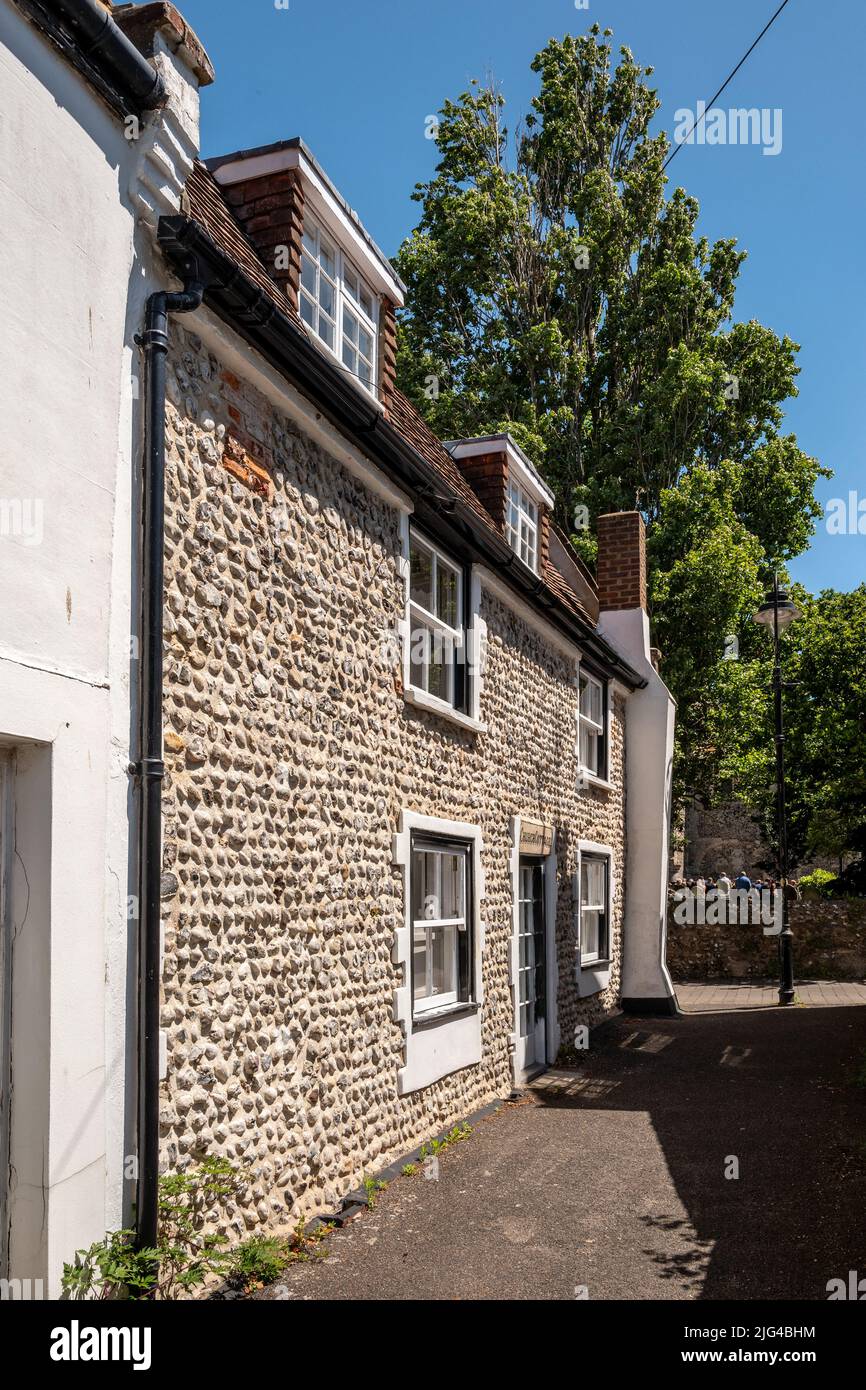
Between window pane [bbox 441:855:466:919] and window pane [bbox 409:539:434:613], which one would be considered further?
window pane [bbox 409:539:434:613]

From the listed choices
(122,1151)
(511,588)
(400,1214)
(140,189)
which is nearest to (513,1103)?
(400,1214)

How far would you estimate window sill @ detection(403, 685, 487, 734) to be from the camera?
8.46 meters

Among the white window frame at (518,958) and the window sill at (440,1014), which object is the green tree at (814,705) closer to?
the white window frame at (518,958)

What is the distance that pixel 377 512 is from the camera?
804 centimetres

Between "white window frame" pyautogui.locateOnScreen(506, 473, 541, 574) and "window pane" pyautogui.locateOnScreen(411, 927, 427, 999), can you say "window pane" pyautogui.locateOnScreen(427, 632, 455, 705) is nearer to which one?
"window pane" pyautogui.locateOnScreen(411, 927, 427, 999)

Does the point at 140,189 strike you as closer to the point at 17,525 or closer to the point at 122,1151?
the point at 17,525

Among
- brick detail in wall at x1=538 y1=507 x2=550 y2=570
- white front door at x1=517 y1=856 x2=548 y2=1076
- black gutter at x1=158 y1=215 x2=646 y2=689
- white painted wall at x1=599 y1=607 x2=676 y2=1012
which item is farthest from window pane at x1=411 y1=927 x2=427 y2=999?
white painted wall at x1=599 y1=607 x2=676 y2=1012

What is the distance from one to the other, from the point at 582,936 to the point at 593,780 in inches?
81.1

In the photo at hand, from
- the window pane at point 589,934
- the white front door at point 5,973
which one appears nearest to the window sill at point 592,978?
the window pane at point 589,934

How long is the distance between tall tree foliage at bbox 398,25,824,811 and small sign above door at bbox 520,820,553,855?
397 inches

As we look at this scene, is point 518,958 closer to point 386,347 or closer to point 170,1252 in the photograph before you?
point 386,347

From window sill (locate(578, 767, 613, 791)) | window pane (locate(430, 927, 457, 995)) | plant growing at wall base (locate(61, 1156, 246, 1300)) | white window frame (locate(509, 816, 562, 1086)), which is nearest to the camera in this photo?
plant growing at wall base (locate(61, 1156, 246, 1300))

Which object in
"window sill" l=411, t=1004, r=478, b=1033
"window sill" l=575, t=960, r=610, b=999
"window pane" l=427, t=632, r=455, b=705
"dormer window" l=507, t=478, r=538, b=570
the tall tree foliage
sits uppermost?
the tall tree foliage
